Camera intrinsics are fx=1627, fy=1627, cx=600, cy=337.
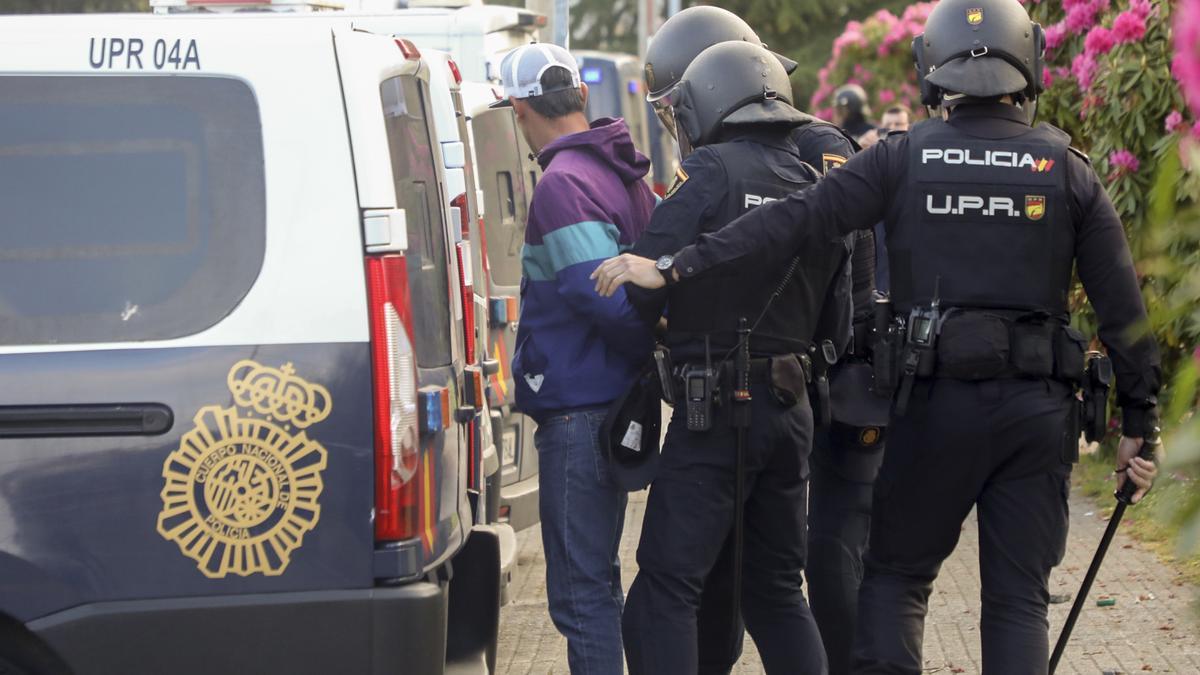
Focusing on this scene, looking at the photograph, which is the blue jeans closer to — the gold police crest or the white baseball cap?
the white baseball cap

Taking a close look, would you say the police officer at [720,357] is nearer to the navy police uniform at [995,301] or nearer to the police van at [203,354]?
the navy police uniform at [995,301]

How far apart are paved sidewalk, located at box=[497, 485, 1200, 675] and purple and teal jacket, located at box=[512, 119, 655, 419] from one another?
182cm

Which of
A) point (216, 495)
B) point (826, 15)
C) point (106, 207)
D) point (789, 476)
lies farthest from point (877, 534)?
point (826, 15)

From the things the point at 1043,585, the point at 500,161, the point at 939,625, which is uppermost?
the point at 500,161

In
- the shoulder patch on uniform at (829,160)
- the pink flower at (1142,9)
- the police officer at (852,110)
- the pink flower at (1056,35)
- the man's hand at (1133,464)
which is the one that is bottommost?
the man's hand at (1133,464)

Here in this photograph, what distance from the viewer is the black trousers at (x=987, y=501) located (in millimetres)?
4012

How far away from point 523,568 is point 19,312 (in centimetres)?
456

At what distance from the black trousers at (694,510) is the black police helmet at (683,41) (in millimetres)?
1074

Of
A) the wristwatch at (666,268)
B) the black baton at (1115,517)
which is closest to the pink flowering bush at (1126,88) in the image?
the black baton at (1115,517)

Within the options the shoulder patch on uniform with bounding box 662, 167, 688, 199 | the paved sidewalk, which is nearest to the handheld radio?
the shoulder patch on uniform with bounding box 662, 167, 688, 199

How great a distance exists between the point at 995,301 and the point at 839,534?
42.6 inches

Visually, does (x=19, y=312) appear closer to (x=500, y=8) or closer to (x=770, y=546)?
(x=770, y=546)

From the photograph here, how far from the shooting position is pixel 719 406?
4066 mm

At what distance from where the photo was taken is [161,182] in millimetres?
3346
